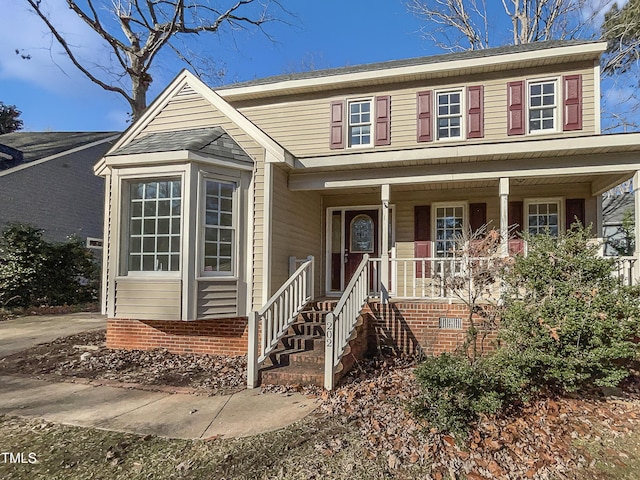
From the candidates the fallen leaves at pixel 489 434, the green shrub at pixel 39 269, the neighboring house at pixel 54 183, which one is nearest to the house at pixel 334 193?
the fallen leaves at pixel 489 434

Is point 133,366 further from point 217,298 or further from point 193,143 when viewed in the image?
point 193,143

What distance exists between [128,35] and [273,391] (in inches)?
653

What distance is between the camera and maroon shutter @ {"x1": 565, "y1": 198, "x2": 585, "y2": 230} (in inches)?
335

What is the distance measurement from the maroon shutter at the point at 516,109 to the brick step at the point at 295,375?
256 inches

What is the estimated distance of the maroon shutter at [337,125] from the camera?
9453 millimetres

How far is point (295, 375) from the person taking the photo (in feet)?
18.2

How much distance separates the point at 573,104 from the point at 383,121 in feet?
12.7

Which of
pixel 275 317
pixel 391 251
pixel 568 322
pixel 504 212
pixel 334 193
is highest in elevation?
pixel 334 193

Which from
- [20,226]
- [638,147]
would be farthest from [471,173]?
[20,226]

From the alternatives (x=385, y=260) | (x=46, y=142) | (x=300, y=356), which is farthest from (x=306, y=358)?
(x=46, y=142)

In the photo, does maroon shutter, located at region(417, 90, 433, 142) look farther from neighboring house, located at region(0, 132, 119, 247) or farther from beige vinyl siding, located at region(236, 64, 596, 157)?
neighboring house, located at region(0, 132, 119, 247)

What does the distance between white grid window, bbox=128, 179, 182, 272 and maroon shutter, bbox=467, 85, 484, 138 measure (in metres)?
6.20

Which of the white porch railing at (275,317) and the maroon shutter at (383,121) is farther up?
the maroon shutter at (383,121)

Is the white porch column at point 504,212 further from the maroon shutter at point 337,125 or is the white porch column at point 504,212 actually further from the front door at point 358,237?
the maroon shutter at point 337,125
